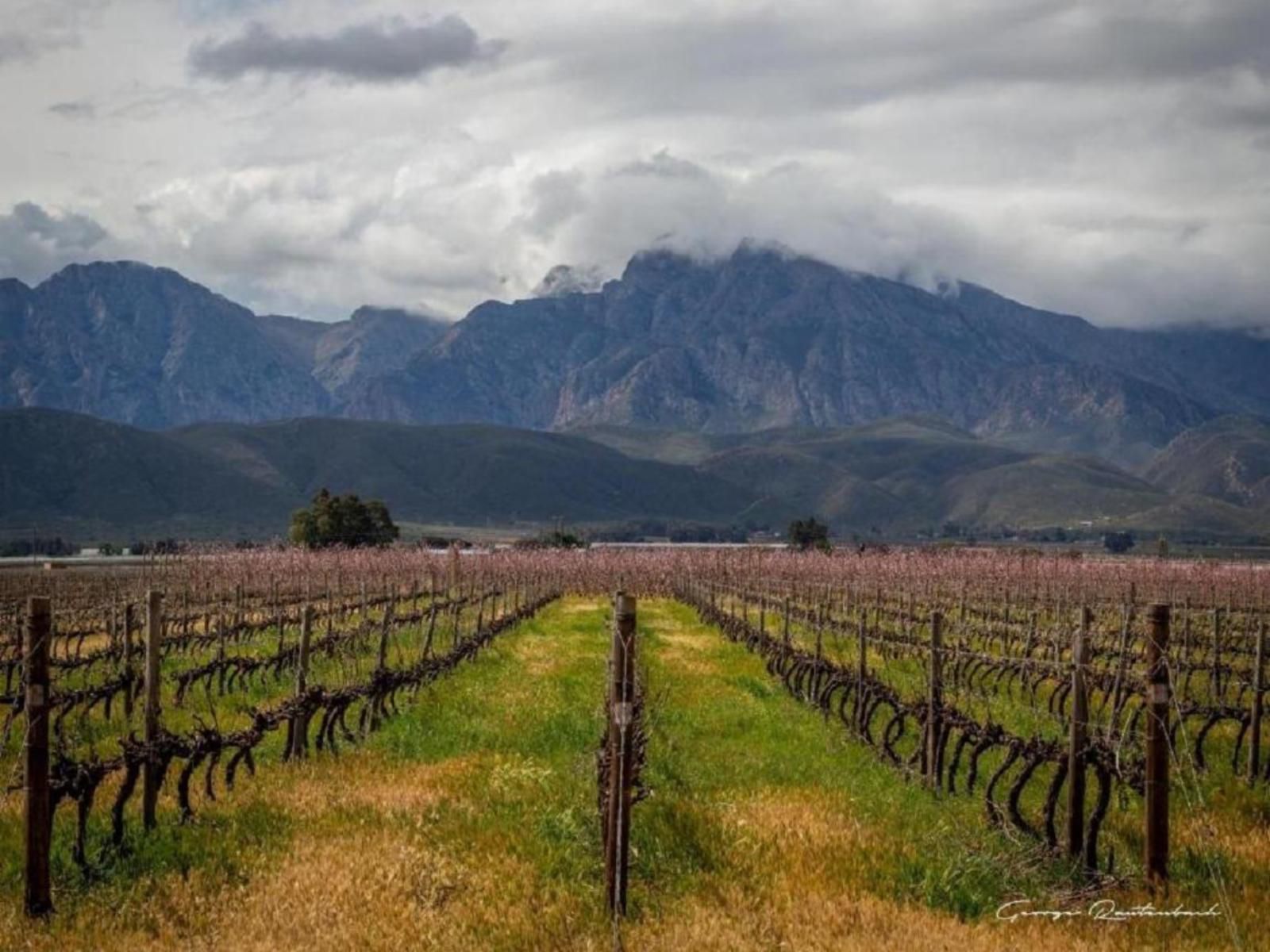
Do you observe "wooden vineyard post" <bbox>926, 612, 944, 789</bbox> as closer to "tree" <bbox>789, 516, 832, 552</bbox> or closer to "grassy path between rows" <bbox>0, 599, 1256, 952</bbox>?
"grassy path between rows" <bbox>0, 599, 1256, 952</bbox>

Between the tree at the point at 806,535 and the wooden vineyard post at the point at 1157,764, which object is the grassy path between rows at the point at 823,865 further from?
the tree at the point at 806,535

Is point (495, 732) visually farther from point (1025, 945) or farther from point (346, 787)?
point (1025, 945)

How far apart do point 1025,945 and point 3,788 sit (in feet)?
38.5

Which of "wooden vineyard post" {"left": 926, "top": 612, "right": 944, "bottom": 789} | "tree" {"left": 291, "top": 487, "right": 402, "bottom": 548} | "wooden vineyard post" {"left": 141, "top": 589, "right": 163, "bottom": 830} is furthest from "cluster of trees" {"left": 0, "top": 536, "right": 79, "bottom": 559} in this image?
"wooden vineyard post" {"left": 926, "top": 612, "right": 944, "bottom": 789}

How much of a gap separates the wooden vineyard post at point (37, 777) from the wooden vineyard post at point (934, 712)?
10.3 m

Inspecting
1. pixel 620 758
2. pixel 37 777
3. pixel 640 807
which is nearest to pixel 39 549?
pixel 640 807

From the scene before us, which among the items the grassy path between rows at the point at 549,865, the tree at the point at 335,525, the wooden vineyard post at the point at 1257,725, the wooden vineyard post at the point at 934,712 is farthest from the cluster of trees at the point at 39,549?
the wooden vineyard post at the point at 1257,725

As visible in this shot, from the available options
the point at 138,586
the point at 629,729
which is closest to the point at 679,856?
the point at 629,729

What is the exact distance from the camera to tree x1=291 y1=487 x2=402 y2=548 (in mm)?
109562

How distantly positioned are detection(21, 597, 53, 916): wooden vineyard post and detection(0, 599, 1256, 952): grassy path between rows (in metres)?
0.25

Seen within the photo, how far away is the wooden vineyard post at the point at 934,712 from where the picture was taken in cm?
1619

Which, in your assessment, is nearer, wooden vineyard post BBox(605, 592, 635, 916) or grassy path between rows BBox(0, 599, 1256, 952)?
grassy path between rows BBox(0, 599, 1256, 952)

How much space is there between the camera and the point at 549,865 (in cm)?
1161

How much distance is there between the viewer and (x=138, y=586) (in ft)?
216
